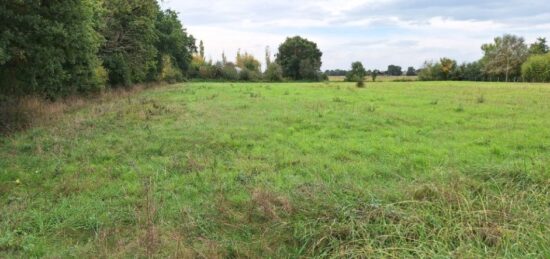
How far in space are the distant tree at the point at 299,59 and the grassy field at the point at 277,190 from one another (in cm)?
7205

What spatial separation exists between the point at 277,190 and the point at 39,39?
401 inches

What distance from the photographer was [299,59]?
87812 mm

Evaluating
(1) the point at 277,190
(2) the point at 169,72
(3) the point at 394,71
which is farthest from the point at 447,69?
(1) the point at 277,190

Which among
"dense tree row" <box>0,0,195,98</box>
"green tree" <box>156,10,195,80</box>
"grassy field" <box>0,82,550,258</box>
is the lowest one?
"grassy field" <box>0,82,550,258</box>

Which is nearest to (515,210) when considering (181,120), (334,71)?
(181,120)

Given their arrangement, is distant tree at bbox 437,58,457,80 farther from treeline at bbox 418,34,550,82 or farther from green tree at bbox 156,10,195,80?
green tree at bbox 156,10,195,80

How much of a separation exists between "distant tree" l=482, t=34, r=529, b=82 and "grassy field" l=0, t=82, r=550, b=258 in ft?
259

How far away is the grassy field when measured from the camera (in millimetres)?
5426

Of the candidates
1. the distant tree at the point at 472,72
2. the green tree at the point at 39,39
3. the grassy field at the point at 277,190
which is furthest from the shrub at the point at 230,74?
the grassy field at the point at 277,190

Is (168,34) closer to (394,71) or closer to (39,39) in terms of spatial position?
(39,39)

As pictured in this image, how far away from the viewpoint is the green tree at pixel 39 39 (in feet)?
43.0

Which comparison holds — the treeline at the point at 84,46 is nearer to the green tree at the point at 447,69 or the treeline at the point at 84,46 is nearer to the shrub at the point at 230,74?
the shrub at the point at 230,74

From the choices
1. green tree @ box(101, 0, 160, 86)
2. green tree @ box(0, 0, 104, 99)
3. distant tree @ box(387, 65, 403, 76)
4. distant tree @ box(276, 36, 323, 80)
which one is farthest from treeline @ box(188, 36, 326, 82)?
green tree @ box(0, 0, 104, 99)

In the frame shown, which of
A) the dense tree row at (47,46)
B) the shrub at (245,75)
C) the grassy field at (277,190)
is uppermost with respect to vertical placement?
the dense tree row at (47,46)
